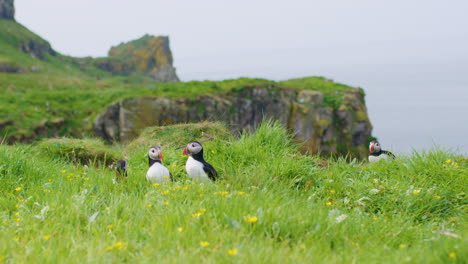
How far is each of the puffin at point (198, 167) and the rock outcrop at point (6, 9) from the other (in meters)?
107

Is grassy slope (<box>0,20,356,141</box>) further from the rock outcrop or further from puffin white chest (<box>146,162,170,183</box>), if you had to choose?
puffin white chest (<box>146,162,170,183</box>)

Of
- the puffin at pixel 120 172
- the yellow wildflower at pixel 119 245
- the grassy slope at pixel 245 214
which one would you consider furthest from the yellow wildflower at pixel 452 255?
the puffin at pixel 120 172

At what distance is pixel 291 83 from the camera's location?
181 feet

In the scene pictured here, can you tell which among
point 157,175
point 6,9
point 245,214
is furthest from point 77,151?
point 6,9

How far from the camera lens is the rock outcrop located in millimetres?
93062

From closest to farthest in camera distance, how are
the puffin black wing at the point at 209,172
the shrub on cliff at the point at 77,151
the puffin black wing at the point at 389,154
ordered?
the puffin black wing at the point at 209,172 → the puffin black wing at the point at 389,154 → the shrub on cliff at the point at 77,151

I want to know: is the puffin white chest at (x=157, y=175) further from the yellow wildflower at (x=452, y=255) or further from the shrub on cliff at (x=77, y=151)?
the shrub on cliff at (x=77, y=151)

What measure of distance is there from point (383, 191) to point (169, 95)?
127 feet

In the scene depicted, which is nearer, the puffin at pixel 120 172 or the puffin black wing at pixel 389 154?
the puffin at pixel 120 172

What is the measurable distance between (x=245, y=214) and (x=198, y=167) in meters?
1.97

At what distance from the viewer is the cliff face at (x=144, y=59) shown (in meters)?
110

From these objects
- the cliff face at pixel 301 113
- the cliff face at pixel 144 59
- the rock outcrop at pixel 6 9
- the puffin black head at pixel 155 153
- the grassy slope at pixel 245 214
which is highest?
the rock outcrop at pixel 6 9

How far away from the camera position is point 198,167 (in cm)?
604

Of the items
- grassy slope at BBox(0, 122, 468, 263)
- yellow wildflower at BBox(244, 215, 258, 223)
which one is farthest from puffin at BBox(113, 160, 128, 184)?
yellow wildflower at BBox(244, 215, 258, 223)
